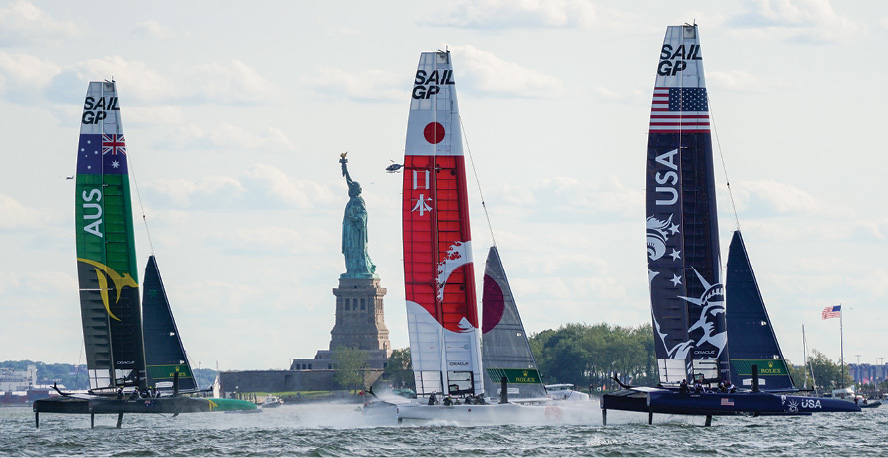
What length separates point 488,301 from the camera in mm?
69938

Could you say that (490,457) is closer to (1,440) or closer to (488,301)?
(488,301)

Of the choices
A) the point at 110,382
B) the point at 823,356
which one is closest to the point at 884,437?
the point at 110,382

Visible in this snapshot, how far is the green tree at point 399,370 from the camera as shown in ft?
557

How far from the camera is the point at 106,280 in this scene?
6925cm

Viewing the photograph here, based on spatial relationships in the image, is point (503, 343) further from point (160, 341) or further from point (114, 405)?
point (160, 341)

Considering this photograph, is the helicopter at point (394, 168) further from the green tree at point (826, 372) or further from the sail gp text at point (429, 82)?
the green tree at point (826, 372)

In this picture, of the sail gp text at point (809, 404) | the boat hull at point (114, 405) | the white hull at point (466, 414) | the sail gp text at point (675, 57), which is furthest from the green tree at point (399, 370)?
the sail gp text at point (809, 404)

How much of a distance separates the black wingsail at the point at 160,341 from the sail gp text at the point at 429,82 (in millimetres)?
17623

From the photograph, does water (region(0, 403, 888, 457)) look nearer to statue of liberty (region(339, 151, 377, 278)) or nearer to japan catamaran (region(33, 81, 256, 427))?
japan catamaran (region(33, 81, 256, 427))

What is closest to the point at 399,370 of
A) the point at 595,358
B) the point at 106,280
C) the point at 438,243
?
the point at 595,358

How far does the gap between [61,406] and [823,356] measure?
109 metres

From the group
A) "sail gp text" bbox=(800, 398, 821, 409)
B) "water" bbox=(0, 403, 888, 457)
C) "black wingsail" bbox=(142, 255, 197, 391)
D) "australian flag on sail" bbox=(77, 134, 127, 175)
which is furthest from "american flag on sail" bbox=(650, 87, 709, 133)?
"black wingsail" bbox=(142, 255, 197, 391)

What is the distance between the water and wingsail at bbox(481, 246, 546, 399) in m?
2.06

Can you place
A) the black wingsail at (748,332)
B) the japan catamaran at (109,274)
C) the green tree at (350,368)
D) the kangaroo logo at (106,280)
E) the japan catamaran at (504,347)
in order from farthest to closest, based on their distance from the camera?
the green tree at (350,368), the kangaroo logo at (106,280), the japan catamaran at (109,274), the japan catamaran at (504,347), the black wingsail at (748,332)
